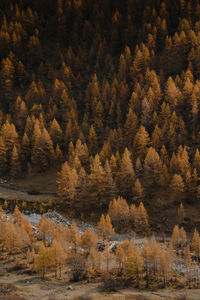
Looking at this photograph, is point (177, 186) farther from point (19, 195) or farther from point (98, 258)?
point (19, 195)

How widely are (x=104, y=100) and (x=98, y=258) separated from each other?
7469cm

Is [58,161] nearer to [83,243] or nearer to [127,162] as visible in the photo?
[127,162]

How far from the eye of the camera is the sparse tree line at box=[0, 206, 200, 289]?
5547 centimetres

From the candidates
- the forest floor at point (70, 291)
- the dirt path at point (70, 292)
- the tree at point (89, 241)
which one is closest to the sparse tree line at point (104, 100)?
the tree at point (89, 241)

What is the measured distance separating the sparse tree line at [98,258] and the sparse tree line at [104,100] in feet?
70.1

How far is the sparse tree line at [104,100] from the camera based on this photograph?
87.2 metres

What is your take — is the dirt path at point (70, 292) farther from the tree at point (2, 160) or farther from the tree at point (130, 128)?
the tree at point (130, 128)

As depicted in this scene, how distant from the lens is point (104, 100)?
408ft

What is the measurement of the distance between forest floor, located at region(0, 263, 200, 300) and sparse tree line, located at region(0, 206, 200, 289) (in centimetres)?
185

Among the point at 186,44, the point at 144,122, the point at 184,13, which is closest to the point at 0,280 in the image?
the point at 144,122

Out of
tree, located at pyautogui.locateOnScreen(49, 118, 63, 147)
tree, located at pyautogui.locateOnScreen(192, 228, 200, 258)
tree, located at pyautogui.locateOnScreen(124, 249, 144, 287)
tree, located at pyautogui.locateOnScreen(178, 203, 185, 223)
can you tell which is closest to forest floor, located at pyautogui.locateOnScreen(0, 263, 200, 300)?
tree, located at pyautogui.locateOnScreen(124, 249, 144, 287)

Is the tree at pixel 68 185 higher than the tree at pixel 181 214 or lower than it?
higher

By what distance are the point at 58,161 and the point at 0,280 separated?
56.7 m

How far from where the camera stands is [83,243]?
63.5m
